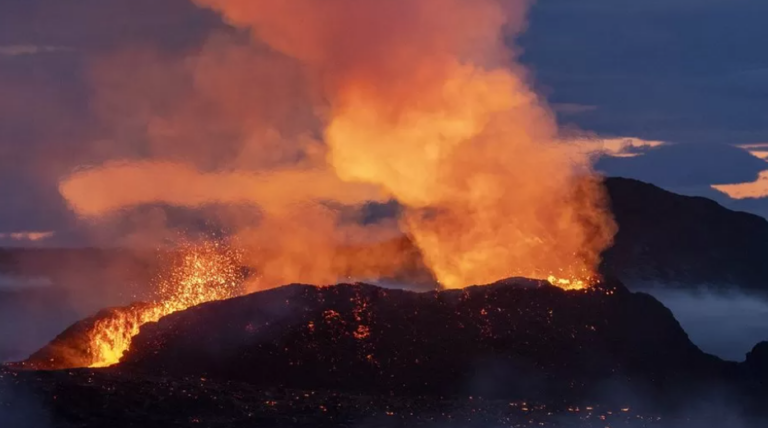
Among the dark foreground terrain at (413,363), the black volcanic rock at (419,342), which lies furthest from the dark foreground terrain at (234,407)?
the black volcanic rock at (419,342)

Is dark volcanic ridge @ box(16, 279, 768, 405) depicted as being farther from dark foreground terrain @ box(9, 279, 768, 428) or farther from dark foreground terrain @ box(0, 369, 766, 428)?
dark foreground terrain @ box(0, 369, 766, 428)

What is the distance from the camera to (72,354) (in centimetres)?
11075

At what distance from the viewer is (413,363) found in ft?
327

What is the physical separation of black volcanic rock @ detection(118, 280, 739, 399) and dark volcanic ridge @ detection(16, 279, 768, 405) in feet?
0.31

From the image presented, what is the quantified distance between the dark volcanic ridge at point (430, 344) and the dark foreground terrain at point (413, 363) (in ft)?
0.35

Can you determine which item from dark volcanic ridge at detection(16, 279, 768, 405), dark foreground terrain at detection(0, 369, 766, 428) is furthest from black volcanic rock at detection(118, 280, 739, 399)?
dark foreground terrain at detection(0, 369, 766, 428)

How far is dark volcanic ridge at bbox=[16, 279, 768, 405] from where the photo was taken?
320 ft

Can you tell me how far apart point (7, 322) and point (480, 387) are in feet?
270

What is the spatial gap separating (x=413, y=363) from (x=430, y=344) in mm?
2390

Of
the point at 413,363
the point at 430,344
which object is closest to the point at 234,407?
the point at 413,363

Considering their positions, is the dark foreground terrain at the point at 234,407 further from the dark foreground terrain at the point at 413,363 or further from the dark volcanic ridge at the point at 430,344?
the dark volcanic ridge at the point at 430,344

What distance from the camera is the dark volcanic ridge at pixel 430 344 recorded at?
97.7 metres

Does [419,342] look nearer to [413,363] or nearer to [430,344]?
[430,344]

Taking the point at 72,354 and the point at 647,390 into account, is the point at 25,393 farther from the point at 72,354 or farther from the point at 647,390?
the point at 647,390
